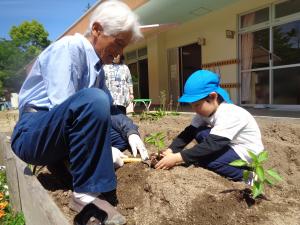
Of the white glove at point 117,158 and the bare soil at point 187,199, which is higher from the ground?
the white glove at point 117,158

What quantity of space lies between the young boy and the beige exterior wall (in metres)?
5.60

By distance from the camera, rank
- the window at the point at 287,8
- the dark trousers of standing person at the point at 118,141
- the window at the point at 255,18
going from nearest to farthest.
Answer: the dark trousers of standing person at the point at 118,141
the window at the point at 287,8
the window at the point at 255,18

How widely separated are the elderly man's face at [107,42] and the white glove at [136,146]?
2.72ft

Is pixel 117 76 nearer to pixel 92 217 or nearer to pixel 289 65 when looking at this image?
pixel 92 217

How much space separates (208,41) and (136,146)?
7047 millimetres


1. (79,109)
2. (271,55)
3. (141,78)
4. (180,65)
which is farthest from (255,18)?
(141,78)

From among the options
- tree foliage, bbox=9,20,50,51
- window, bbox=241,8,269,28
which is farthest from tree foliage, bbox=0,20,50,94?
window, bbox=241,8,269,28

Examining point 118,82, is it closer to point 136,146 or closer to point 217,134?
point 136,146

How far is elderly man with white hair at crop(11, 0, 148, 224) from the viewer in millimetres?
1576

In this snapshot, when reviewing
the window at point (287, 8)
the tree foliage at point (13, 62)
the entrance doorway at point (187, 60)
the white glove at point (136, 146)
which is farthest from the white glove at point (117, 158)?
the tree foliage at point (13, 62)

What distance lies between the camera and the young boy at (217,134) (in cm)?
213

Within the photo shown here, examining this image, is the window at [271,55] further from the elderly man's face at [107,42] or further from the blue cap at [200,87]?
the elderly man's face at [107,42]

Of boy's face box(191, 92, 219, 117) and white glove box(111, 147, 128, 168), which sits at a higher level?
boy's face box(191, 92, 219, 117)

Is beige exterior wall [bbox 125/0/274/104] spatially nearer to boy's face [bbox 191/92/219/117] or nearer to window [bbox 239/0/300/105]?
window [bbox 239/0/300/105]
